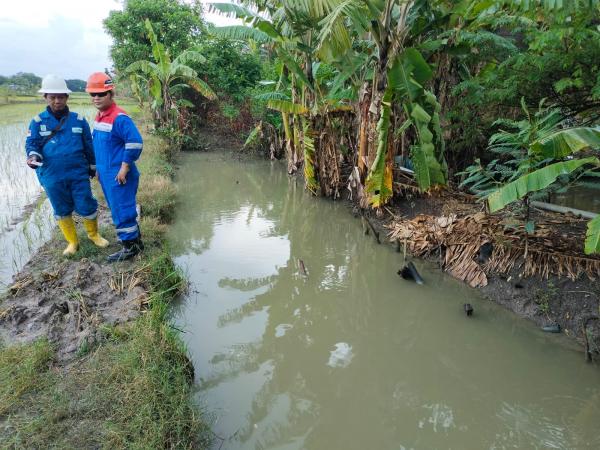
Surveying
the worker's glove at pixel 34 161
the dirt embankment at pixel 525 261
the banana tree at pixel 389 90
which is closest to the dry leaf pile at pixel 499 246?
the dirt embankment at pixel 525 261

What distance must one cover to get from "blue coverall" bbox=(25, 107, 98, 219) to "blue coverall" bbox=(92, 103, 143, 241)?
257mm

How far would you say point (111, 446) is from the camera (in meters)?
2.20

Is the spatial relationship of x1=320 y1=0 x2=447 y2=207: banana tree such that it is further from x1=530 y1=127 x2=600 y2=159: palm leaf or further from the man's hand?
the man's hand

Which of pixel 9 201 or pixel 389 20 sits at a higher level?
pixel 389 20

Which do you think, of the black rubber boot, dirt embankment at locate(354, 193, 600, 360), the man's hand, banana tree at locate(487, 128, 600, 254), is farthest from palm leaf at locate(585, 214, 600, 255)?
the black rubber boot

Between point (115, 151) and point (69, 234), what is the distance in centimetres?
117

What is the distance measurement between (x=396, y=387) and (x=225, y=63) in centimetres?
1409

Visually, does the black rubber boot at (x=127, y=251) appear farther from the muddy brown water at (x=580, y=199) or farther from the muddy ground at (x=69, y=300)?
the muddy brown water at (x=580, y=199)

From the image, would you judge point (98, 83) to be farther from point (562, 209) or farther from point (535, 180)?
point (562, 209)

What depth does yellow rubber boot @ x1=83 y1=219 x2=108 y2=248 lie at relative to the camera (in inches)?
181

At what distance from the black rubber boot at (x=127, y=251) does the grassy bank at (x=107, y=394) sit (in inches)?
50.2

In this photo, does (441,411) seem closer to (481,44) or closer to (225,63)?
(481,44)

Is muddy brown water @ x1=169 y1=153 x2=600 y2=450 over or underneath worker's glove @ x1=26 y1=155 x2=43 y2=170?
underneath

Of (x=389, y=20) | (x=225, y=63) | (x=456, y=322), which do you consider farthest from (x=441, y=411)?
(x=225, y=63)
